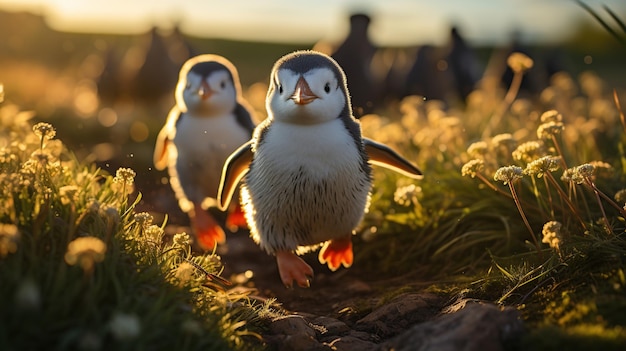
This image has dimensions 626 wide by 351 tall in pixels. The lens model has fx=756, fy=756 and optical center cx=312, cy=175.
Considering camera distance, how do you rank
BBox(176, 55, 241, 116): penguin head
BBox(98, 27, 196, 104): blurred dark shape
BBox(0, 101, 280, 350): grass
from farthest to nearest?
BBox(98, 27, 196, 104): blurred dark shape, BBox(176, 55, 241, 116): penguin head, BBox(0, 101, 280, 350): grass

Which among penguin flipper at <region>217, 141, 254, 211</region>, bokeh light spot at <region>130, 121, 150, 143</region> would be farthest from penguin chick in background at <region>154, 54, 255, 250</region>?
bokeh light spot at <region>130, 121, 150, 143</region>

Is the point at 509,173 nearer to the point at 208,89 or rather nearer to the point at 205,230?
the point at 208,89

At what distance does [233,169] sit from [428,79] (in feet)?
23.7

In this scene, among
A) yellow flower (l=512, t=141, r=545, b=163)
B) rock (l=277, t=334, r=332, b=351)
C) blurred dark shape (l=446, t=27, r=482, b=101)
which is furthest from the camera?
blurred dark shape (l=446, t=27, r=482, b=101)

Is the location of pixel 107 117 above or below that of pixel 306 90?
below

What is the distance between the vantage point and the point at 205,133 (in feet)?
18.8

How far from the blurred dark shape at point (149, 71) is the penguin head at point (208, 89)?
7254 mm

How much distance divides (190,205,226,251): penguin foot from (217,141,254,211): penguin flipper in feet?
4.31

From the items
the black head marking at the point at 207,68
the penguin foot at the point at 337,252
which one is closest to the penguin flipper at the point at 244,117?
the black head marking at the point at 207,68

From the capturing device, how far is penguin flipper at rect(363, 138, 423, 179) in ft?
14.9

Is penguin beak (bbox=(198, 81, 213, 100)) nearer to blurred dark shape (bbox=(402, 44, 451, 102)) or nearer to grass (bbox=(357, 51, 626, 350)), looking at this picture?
grass (bbox=(357, 51, 626, 350))

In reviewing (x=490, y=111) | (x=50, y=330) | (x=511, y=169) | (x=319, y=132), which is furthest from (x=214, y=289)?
(x=490, y=111)

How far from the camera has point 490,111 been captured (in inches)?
327

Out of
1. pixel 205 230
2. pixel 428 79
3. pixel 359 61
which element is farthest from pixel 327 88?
pixel 428 79
